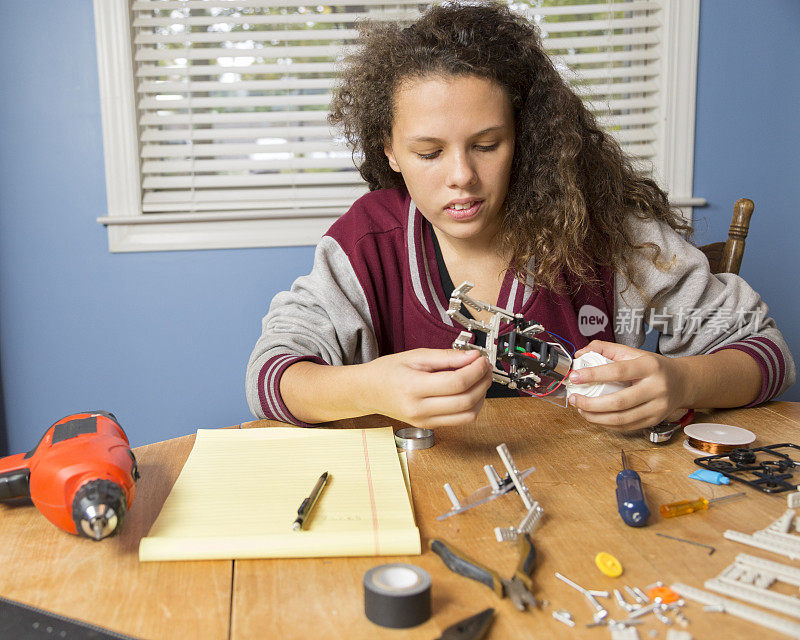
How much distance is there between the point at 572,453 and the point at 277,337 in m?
0.52

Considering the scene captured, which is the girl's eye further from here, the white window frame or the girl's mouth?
the white window frame

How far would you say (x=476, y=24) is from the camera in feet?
3.86

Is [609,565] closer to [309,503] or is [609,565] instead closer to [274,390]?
[309,503]

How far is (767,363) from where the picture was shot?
3.58 ft

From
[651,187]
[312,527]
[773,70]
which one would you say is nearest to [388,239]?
[651,187]

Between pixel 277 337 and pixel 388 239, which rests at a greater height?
pixel 388 239

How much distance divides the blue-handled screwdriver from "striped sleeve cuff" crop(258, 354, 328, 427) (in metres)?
0.47

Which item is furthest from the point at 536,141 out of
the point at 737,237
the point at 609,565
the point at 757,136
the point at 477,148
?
the point at 757,136

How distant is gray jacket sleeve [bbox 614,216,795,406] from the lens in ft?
3.86

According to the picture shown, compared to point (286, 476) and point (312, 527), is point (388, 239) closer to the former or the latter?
point (286, 476)

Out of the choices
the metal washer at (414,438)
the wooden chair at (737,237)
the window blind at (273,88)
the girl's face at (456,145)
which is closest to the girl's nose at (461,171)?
the girl's face at (456,145)

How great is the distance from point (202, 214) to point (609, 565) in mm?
1683

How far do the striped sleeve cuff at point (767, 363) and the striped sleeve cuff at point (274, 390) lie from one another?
2.30 feet

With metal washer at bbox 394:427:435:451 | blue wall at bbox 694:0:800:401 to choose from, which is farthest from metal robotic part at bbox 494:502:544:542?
blue wall at bbox 694:0:800:401
